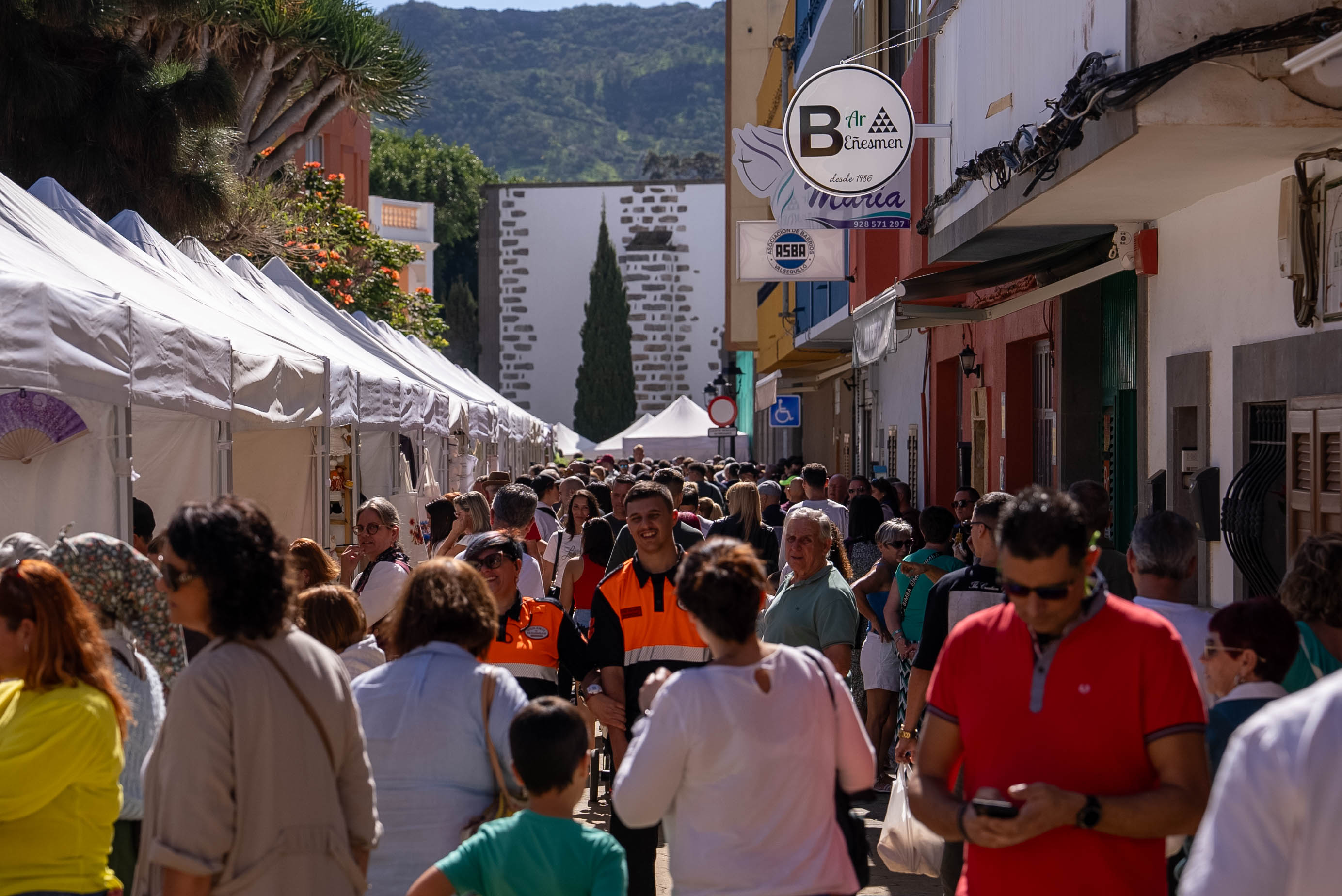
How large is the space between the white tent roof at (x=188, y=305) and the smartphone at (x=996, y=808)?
453cm

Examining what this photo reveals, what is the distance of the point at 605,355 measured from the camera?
59906 mm

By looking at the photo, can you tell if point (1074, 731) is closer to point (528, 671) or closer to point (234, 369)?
point (528, 671)

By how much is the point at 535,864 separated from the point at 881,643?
5.26 m

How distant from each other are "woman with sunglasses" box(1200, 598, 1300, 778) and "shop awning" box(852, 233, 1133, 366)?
641cm

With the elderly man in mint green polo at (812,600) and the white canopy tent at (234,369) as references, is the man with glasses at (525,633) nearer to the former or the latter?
the elderly man in mint green polo at (812,600)

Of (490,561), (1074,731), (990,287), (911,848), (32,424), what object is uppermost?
(990,287)

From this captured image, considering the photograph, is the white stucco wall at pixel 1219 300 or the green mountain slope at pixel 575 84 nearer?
the white stucco wall at pixel 1219 300

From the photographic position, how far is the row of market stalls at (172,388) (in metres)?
5.59

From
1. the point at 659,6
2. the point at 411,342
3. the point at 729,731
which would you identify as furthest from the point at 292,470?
the point at 659,6

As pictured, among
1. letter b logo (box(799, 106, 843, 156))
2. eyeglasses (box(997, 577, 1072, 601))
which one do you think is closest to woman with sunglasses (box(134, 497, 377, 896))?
eyeglasses (box(997, 577, 1072, 601))

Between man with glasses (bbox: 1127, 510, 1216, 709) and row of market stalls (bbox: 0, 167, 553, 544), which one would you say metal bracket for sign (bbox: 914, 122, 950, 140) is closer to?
row of market stalls (bbox: 0, 167, 553, 544)

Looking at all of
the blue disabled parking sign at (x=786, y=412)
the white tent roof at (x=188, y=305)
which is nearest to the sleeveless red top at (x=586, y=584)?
the white tent roof at (x=188, y=305)

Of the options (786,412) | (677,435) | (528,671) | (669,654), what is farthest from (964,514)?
(677,435)

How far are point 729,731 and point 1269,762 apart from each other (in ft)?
5.52
